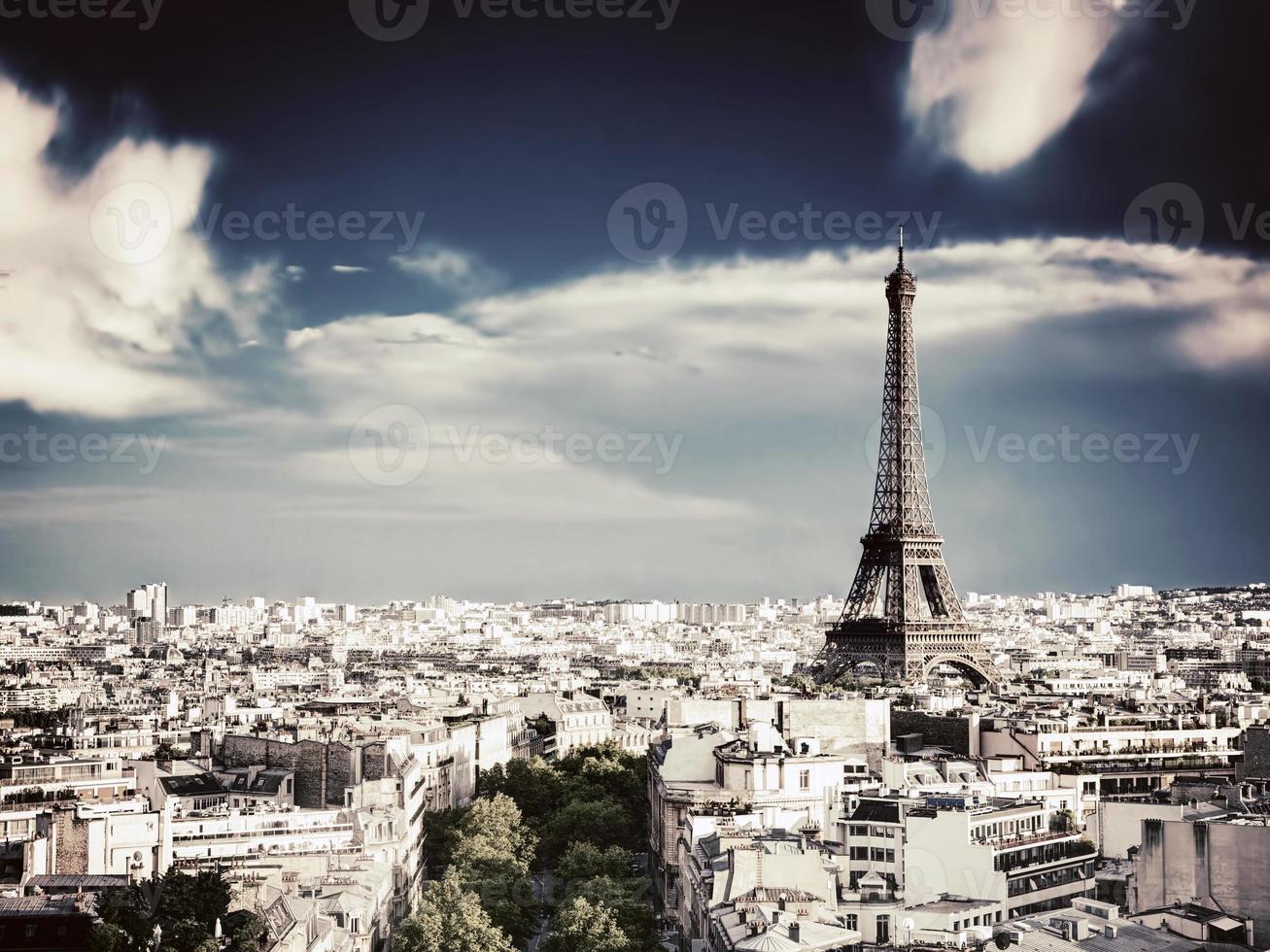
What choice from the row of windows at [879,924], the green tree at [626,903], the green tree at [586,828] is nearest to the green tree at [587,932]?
the green tree at [626,903]

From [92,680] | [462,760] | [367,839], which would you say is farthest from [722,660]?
[367,839]

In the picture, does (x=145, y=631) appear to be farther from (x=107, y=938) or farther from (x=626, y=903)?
(x=107, y=938)

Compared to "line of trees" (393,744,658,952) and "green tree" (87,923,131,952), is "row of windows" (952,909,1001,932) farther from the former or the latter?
"green tree" (87,923,131,952)

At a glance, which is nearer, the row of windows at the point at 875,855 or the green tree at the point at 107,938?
the green tree at the point at 107,938

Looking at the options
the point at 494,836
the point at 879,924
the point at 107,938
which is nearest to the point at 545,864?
the point at 494,836

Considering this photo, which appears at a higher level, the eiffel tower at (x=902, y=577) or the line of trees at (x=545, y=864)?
the eiffel tower at (x=902, y=577)

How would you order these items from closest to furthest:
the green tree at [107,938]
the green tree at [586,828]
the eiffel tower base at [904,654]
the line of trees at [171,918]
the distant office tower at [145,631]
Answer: the green tree at [107,938] → the line of trees at [171,918] → the green tree at [586,828] → the eiffel tower base at [904,654] → the distant office tower at [145,631]

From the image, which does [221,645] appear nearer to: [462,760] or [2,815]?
[462,760]

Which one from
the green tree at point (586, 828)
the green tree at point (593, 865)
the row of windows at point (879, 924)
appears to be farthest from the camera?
the green tree at point (586, 828)

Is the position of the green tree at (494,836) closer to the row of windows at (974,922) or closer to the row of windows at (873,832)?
the row of windows at (873,832)
